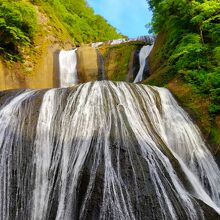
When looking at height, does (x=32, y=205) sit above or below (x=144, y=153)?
below

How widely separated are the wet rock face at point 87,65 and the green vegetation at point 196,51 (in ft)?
14.4

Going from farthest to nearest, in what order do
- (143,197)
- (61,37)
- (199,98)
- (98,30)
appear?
(98,30) < (61,37) < (199,98) < (143,197)

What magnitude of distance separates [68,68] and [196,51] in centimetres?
751

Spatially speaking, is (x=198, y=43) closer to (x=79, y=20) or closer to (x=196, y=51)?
(x=196, y=51)

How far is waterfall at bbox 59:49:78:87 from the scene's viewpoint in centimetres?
1593

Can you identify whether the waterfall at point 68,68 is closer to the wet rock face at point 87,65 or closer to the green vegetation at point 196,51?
the wet rock face at point 87,65

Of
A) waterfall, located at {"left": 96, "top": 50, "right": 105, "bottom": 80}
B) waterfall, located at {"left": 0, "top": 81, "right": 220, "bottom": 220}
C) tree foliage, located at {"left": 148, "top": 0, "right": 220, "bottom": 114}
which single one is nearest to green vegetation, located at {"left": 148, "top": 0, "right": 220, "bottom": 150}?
tree foliage, located at {"left": 148, "top": 0, "right": 220, "bottom": 114}

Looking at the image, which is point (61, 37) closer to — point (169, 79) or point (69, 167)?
point (169, 79)

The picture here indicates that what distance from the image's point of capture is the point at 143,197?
19.5 ft

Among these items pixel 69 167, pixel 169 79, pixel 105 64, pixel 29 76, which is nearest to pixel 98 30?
pixel 105 64

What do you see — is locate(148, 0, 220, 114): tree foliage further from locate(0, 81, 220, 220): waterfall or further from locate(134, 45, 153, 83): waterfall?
locate(134, 45, 153, 83): waterfall

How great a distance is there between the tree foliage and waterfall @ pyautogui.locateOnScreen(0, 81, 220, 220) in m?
1.27

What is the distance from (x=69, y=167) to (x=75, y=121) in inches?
55.3

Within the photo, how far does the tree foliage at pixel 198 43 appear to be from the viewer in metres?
10.1
